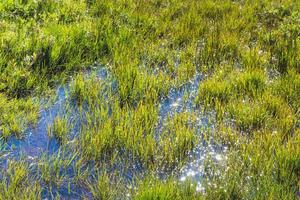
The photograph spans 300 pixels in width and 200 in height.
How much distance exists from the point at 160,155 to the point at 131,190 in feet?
2.13

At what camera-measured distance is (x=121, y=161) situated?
443 centimetres

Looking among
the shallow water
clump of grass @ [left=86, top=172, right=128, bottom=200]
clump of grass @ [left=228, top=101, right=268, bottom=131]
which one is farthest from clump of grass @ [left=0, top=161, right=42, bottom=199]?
clump of grass @ [left=228, top=101, right=268, bottom=131]

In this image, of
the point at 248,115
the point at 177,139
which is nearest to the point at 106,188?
the point at 177,139

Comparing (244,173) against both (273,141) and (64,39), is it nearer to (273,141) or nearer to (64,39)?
(273,141)

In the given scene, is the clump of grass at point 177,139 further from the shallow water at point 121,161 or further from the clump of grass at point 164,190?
the clump of grass at point 164,190

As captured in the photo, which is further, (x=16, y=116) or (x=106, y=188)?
(x=16, y=116)

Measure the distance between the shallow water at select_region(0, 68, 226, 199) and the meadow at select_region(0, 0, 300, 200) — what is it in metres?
0.01

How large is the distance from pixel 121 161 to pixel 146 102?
1249mm

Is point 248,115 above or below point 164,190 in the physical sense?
above

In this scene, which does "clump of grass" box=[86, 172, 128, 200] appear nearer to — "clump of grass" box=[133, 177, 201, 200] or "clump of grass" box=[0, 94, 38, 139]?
"clump of grass" box=[133, 177, 201, 200]

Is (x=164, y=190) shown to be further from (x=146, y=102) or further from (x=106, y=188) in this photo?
(x=146, y=102)

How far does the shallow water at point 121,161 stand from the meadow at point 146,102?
1cm

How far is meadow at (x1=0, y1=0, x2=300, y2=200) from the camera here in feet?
13.5

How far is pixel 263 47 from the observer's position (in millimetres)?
7301
